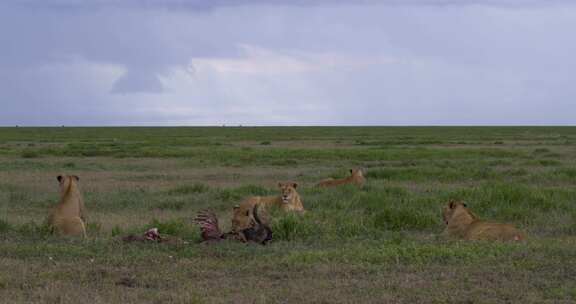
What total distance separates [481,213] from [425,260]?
5.22 meters

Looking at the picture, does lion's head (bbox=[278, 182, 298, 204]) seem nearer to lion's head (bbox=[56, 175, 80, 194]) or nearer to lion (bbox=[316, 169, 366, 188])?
lion's head (bbox=[56, 175, 80, 194])

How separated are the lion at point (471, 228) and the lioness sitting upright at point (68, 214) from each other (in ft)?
15.5

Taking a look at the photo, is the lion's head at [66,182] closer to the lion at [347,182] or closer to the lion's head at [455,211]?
the lion's head at [455,211]

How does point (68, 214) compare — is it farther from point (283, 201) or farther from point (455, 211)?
point (455, 211)

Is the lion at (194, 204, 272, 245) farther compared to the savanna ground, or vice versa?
the lion at (194, 204, 272, 245)

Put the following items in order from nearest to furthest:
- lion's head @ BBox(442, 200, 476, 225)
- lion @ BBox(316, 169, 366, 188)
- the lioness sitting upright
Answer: the lioness sitting upright → lion's head @ BBox(442, 200, 476, 225) → lion @ BBox(316, 169, 366, 188)

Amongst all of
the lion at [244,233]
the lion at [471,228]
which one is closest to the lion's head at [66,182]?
the lion at [244,233]

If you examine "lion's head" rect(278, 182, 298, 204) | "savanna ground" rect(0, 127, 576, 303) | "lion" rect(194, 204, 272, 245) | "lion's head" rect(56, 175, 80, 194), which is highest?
→ "lion's head" rect(56, 175, 80, 194)

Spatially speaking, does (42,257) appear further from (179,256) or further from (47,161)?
(47,161)

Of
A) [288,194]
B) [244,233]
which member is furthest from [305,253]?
[288,194]

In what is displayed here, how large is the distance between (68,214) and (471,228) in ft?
17.0

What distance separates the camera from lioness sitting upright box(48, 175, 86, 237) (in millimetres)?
10469

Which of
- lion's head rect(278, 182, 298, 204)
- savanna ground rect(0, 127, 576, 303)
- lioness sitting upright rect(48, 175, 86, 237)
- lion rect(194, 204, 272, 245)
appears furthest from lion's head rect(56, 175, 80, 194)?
lion's head rect(278, 182, 298, 204)

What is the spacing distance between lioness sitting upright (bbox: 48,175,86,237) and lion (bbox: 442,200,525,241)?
4723mm
